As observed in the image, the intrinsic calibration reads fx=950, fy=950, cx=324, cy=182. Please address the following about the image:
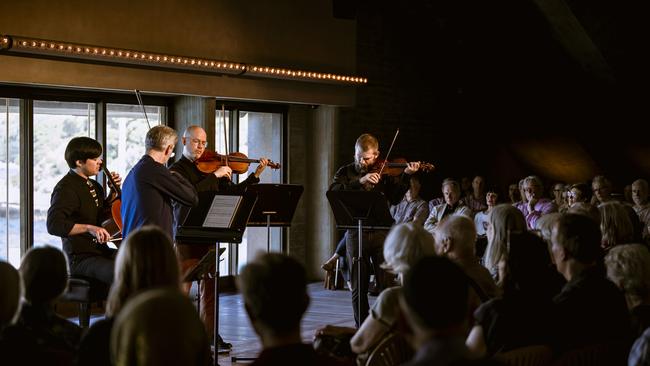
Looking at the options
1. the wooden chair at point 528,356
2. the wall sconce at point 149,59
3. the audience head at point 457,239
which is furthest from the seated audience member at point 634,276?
the wall sconce at point 149,59

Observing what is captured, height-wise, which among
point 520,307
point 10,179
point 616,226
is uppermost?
point 10,179

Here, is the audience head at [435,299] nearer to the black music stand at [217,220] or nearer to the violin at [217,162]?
the black music stand at [217,220]

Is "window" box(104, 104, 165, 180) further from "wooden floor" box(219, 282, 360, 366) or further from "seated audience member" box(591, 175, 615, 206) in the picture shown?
"seated audience member" box(591, 175, 615, 206)

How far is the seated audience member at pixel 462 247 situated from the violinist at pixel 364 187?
3178mm

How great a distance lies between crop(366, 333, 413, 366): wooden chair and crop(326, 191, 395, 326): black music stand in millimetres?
3380

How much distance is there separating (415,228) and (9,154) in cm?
505

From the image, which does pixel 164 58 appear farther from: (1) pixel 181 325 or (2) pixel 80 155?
(1) pixel 181 325

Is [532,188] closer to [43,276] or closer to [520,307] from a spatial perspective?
[520,307]

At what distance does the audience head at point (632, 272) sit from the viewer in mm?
4043

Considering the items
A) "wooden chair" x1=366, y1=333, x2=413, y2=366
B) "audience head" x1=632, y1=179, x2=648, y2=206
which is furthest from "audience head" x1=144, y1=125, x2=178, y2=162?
"audience head" x1=632, y1=179, x2=648, y2=206

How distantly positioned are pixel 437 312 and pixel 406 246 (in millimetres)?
1699

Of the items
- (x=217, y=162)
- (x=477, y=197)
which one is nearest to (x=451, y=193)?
(x=477, y=197)

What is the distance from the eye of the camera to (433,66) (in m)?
12.1

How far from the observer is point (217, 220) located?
19.7 ft
